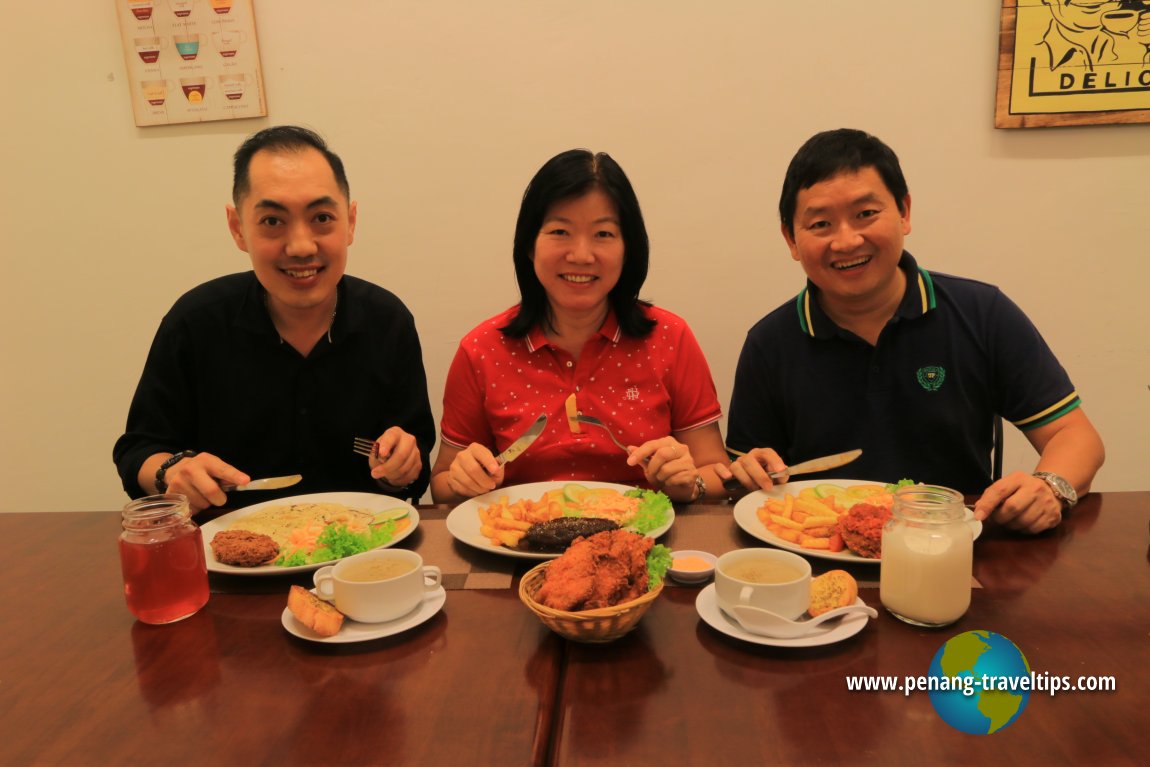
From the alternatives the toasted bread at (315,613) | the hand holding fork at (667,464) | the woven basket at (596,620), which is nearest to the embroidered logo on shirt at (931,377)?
the hand holding fork at (667,464)

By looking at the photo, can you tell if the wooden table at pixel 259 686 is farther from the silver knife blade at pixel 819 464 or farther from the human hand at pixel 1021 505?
the human hand at pixel 1021 505

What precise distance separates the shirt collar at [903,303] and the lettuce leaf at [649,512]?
29.3 inches

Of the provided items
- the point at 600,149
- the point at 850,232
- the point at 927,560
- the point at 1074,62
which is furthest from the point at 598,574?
the point at 1074,62

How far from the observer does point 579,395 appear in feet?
6.77

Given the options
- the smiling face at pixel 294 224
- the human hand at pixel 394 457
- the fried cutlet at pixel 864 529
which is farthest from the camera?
the smiling face at pixel 294 224

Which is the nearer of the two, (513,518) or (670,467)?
(513,518)

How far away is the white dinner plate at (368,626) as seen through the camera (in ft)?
3.56

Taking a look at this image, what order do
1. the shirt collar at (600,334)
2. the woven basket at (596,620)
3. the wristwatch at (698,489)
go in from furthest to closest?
the shirt collar at (600,334)
the wristwatch at (698,489)
the woven basket at (596,620)

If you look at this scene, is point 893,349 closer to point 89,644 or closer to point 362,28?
point 89,644

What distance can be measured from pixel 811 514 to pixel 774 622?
482 millimetres

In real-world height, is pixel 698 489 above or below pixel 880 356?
below

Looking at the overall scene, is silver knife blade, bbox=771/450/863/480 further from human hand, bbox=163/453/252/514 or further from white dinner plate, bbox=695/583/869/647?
human hand, bbox=163/453/252/514

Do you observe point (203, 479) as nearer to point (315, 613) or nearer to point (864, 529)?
point (315, 613)

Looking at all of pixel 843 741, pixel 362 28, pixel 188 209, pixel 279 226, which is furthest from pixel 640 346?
pixel 188 209
